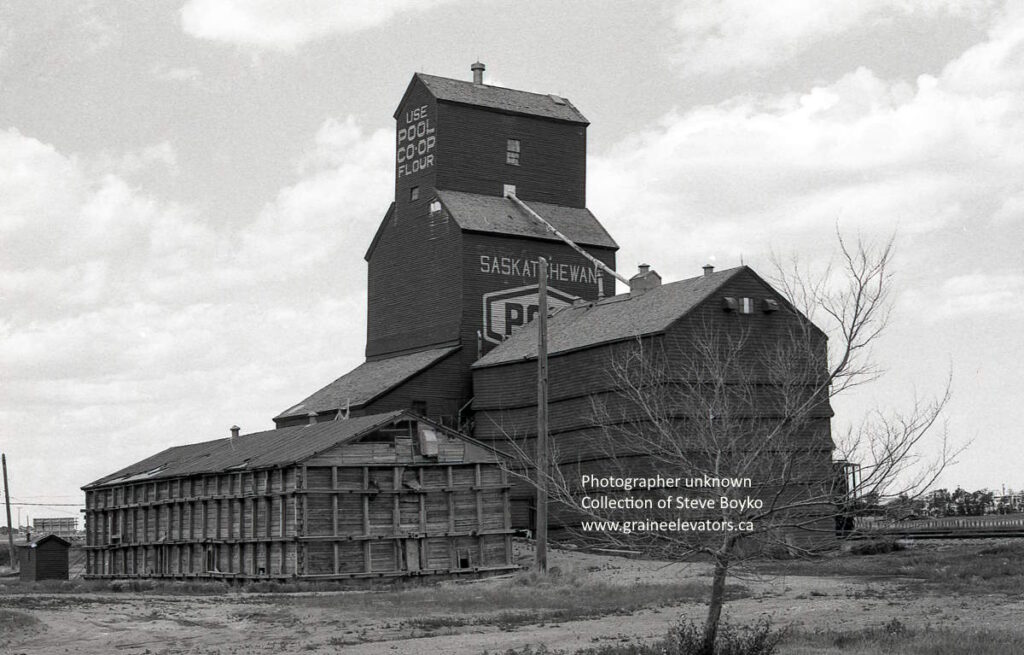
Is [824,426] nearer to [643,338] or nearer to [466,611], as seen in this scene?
[643,338]

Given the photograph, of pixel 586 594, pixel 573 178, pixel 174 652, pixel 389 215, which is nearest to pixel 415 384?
pixel 389 215

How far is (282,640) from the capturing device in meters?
24.2

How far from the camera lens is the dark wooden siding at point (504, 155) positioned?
203ft

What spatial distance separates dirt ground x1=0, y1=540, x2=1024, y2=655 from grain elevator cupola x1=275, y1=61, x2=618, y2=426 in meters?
24.7

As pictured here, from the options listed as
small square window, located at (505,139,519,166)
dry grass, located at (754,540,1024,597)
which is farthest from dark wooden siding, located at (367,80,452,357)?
dry grass, located at (754,540,1024,597)

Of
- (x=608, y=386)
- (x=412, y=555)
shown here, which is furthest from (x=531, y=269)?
(x=412, y=555)

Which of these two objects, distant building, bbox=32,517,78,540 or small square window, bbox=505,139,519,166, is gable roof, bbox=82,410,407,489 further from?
distant building, bbox=32,517,78,540

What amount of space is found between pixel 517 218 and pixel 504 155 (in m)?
3.86

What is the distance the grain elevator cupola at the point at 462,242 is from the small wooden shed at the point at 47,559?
1275 centimetres

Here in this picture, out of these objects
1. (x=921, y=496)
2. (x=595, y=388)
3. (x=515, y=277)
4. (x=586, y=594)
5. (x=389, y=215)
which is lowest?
(x=586, y=594)

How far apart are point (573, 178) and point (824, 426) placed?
961 inches

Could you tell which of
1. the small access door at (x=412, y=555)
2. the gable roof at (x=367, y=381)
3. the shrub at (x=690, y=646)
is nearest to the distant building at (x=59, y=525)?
the gable roof at (x=367, y=381)

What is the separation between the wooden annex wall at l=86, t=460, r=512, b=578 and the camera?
38656 millimetres

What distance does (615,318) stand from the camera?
50.7 m
